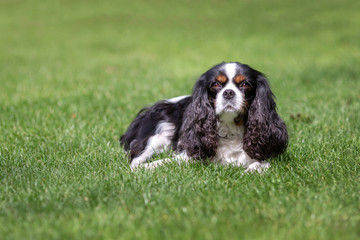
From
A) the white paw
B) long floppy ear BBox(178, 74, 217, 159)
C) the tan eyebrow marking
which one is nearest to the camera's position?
the white paw

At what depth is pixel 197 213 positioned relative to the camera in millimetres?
3100

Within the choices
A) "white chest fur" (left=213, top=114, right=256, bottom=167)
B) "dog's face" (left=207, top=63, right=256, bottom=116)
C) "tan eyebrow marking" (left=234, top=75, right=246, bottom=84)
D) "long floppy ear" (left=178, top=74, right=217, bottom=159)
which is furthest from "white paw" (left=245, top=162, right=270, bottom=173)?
"tan eyebrow marking" (left=234, top=75, right=246, bottom=84)

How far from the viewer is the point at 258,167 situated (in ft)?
13.9

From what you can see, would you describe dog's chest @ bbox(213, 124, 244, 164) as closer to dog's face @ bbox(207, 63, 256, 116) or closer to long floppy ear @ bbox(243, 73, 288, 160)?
long floppy ear @ bbox(243, 73, 288, 160)

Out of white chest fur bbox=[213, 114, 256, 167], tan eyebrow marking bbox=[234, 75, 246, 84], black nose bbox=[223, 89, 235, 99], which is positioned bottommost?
white chest fur bbox=[213, 114, 256, 167]

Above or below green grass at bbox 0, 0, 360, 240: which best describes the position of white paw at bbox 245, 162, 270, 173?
below

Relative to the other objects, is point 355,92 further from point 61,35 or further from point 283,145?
point 61,35

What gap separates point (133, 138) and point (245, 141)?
1374mm

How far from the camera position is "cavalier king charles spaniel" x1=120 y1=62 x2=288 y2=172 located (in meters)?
4.29

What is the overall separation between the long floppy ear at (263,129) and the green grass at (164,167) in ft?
0.52

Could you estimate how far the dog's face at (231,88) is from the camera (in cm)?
420

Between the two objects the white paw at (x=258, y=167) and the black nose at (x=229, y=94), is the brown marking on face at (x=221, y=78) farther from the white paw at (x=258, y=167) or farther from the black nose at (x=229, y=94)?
the white paw at (x=258, y=167)

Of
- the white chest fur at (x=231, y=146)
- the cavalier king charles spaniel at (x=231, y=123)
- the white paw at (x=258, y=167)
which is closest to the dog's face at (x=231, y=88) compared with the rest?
the cavalier king charles spaniel at (x=231, y=123)

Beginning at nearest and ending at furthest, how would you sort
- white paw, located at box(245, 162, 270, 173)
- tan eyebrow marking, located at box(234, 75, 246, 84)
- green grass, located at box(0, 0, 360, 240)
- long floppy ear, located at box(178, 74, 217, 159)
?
green grass, located at box(0, 0, 360, 240), white paw, located at box(245, 162, 270, 173), tan eyebrow marking, located at box(234, 75, 246, 84), long floppy ear, located at box(178, 74, 217, 159)
